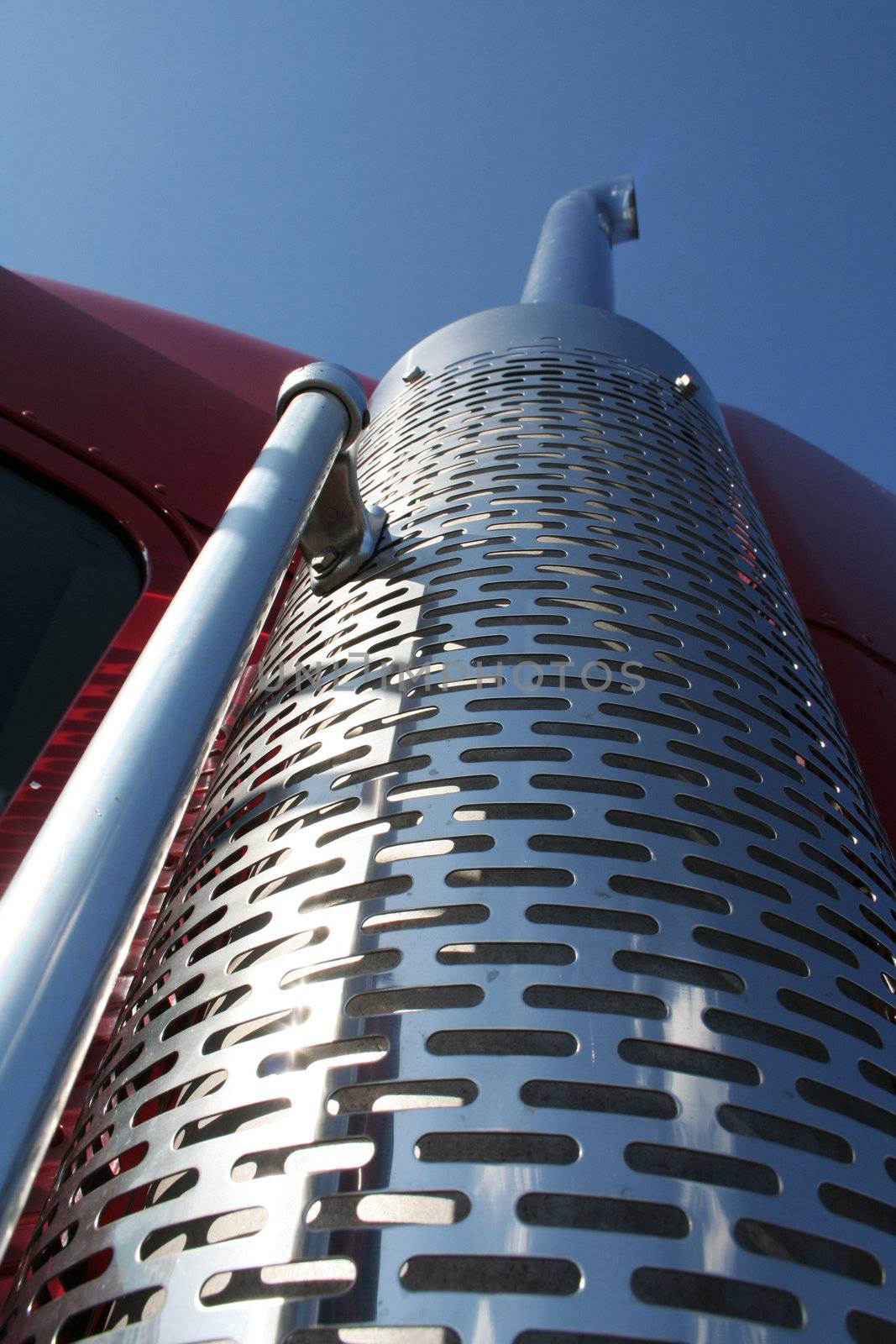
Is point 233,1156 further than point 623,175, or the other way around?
point 623,175

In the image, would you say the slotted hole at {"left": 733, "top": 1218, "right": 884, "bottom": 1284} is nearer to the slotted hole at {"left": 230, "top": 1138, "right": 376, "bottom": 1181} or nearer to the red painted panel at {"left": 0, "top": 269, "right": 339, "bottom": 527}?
the slotted hole at {"left": 230, "top": 1138, "right": 376, "bottom": 1181}

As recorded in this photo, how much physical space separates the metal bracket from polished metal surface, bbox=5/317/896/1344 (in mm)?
53

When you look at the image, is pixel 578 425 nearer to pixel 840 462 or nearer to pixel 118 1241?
pixel 118 1241

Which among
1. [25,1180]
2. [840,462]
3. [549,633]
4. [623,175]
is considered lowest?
[25,1180]

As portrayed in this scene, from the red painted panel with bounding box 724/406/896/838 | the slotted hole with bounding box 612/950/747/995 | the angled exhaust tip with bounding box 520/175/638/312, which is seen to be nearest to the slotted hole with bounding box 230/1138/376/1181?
the slotted hole with bounding box 612/950/747/995

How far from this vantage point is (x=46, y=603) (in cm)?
82

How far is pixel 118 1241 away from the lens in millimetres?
307

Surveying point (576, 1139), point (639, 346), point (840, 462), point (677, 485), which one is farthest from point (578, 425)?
point (840, 462)

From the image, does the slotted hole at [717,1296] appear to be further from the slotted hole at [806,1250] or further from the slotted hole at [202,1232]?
the slotted hole at [202,1232]

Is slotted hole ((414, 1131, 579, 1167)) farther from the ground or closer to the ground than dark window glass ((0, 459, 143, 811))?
closer to the ground

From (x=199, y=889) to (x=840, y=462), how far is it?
198 centimetres

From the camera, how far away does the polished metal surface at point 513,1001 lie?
0.88 ft

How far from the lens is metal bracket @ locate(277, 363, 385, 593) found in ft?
1.97

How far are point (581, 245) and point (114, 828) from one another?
134 centimetres
